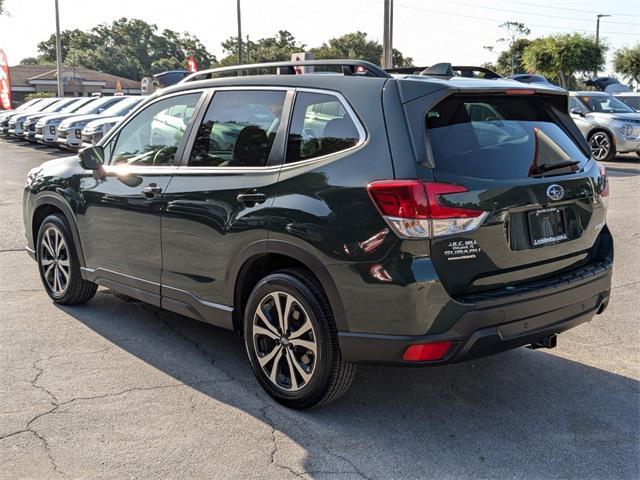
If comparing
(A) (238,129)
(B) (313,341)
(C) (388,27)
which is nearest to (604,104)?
(C) (388,27)

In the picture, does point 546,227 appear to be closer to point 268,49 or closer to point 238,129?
point 238,129

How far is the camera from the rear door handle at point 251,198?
3.87 meters

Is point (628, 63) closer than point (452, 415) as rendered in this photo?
No

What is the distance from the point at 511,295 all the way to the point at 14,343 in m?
3.45

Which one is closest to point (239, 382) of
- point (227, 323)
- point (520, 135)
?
point (227, 323)

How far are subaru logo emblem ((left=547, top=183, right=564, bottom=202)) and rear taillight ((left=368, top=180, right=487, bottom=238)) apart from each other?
0.56 m

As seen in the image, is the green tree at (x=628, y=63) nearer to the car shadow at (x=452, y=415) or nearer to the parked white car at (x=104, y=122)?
the parked white car at (x=104, y=122)

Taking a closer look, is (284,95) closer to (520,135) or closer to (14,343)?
(520,135)

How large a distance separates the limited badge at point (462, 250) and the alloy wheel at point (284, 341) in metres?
0.85

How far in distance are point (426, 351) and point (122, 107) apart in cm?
1866

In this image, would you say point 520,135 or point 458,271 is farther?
point 520,135

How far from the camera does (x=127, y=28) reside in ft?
499

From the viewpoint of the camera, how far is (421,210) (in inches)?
128

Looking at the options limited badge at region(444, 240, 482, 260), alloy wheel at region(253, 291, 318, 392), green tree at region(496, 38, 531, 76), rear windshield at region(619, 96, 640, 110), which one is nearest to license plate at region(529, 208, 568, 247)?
limited badge at region(444, 240, 482, 260)
